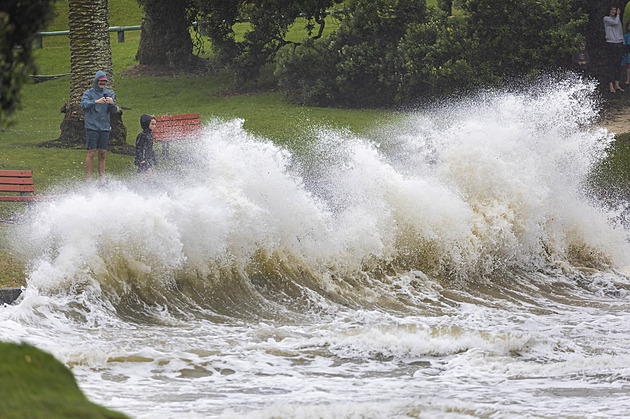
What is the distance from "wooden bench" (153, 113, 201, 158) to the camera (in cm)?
1648

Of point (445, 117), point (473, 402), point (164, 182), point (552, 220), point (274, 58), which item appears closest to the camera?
point (473, 402)

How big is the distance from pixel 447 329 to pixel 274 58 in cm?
1506

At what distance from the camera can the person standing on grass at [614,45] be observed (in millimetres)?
19250

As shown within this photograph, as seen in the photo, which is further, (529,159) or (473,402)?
(529,159)

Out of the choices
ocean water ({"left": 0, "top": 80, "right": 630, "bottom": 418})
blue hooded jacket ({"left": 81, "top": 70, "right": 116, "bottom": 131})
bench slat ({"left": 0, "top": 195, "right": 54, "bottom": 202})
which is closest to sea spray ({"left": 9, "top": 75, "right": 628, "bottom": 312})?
ocean water ({"left": 0, "top": 80, "right": 630, "bottom": 418})

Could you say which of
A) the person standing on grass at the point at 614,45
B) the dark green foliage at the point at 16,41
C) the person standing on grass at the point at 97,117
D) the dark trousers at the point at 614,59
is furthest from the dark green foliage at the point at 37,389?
the dark trousers at the point at 614,59

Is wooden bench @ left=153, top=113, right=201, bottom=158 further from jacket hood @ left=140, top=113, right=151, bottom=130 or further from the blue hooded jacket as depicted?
jacket hood @ left=140, top=113, right=151, bottom=130

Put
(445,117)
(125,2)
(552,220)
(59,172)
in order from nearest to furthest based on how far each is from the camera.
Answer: (552,220)
(59,172)
(445,117)
(125,2)

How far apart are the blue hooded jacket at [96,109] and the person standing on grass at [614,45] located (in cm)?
1248

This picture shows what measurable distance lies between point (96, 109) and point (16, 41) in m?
9.44

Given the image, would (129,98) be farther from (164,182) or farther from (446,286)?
(446,286)

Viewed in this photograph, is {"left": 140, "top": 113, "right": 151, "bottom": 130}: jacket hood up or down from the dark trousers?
down

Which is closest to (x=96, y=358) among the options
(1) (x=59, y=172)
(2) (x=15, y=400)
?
(2) (x=15, y=400)

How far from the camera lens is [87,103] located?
41.3 ft
